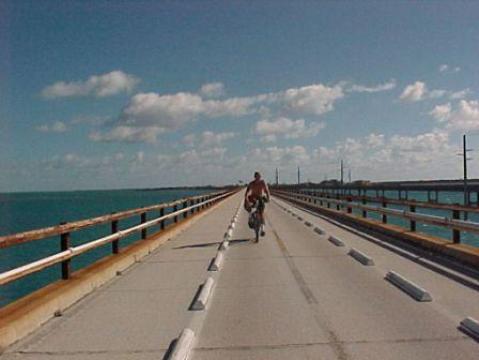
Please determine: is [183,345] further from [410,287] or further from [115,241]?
[115,241]

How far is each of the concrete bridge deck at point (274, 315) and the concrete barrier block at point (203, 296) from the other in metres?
0.10

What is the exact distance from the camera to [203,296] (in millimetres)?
8953

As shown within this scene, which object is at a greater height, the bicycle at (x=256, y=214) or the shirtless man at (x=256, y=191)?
the shirtless man at (x=256, y=191)

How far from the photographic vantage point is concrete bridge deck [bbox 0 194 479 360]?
6277 mm

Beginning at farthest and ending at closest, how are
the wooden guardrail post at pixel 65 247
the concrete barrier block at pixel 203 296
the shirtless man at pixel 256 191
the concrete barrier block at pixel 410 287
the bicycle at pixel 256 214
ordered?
1. the shirtless man at pixel 256 191
2. the bicycle at pixel 256 214
3. the wooden guardrail post at pixel 65 247
4. the concrete barrier block at pixel 410 287
5. the concrete barrier block at pixel 203 296

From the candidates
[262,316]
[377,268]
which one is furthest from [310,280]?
[262,316]

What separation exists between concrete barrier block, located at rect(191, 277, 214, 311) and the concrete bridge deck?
100 millimetres

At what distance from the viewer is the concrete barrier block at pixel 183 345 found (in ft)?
19.4

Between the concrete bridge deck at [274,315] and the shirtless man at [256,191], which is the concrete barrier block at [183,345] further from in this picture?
the shirtless man at [256,191]

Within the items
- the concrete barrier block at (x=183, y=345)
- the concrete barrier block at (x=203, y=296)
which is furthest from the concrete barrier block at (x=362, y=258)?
the concrete barrier block at (x=183, y=345)

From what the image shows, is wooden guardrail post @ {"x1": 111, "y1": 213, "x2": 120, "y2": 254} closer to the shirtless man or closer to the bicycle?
the bicycle

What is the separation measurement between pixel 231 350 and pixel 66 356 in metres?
1.72

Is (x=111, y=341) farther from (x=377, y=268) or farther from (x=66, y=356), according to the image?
(x=377, y=268)

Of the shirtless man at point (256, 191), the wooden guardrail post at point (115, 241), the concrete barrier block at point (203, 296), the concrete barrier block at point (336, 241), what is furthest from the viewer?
the shirtless man at point (256, 191)
